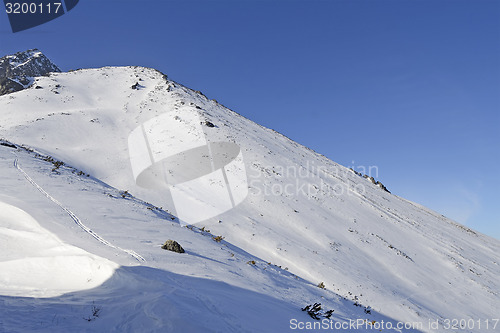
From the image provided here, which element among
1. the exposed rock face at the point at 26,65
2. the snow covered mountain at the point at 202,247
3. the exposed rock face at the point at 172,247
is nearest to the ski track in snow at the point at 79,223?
the snow covered mountain at the point at 202,247

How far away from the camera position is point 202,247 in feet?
37.8

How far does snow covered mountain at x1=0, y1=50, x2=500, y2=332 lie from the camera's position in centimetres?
619

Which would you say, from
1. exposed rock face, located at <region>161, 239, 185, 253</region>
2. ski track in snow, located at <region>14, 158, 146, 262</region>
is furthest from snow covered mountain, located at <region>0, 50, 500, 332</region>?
exposed rock face, located at <region>161, 239, 185, 253</region>

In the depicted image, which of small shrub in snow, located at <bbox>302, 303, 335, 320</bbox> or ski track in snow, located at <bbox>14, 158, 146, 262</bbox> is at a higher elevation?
small shrub in snow, located at <bbox>302, 303, 335, 320</bbox>

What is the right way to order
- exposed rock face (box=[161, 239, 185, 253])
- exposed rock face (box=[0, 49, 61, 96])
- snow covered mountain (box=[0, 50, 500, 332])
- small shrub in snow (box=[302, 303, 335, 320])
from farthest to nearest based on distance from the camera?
exposed rock face (box=[0, 49, 61, 96]) → exposed rock face (box=[161, 239, 185, 253]) → small shrub in snow (box=[302, 303, 335, 320]) → snow covered mountain (box=[0, 50, 500, 332])

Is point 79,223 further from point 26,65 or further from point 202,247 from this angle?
point 26,65

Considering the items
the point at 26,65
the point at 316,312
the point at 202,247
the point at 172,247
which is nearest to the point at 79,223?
the point at 172,247

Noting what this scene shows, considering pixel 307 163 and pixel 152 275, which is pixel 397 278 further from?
pixel 307 163

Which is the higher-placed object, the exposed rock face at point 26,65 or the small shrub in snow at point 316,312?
the small shrub in snow at point 316,312

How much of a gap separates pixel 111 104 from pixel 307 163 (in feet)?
103

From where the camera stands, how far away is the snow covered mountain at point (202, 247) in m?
6.19

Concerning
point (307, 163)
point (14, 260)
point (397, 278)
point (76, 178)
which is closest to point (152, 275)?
point (14, 260)

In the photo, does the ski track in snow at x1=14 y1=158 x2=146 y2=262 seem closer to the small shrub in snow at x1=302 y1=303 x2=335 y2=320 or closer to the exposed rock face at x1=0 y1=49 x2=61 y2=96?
the small shrub in snow at x1=302 y1=303 x2=335 y2=320

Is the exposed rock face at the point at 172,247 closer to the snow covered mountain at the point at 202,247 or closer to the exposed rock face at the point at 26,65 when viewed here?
the snow covered mountain at the point at 202,247
